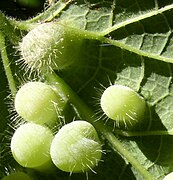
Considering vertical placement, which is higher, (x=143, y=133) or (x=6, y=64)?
(x=6, y=64)

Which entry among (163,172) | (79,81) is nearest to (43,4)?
(79,81)

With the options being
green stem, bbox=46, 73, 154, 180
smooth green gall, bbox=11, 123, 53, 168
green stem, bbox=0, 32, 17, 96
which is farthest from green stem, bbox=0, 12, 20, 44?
smooth green gall, bbox=11, 123, 53, 168

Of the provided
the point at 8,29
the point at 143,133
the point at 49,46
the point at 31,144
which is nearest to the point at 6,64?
the point at 8,29

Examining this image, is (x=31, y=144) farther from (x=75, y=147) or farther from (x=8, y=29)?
(x=8, y=29)

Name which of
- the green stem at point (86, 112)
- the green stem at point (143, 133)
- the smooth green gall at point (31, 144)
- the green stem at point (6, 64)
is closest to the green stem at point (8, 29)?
the green stem at point (6, 64)

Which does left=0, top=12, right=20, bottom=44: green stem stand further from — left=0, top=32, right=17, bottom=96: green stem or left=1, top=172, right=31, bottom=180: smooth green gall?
left=1, top=172, right=31, bottom=180: smooth green gall

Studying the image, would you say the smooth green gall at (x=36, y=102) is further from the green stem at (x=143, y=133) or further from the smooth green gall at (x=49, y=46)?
the green stem at (x=143, y=133)

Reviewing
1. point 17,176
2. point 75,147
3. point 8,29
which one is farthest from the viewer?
point 8,29
